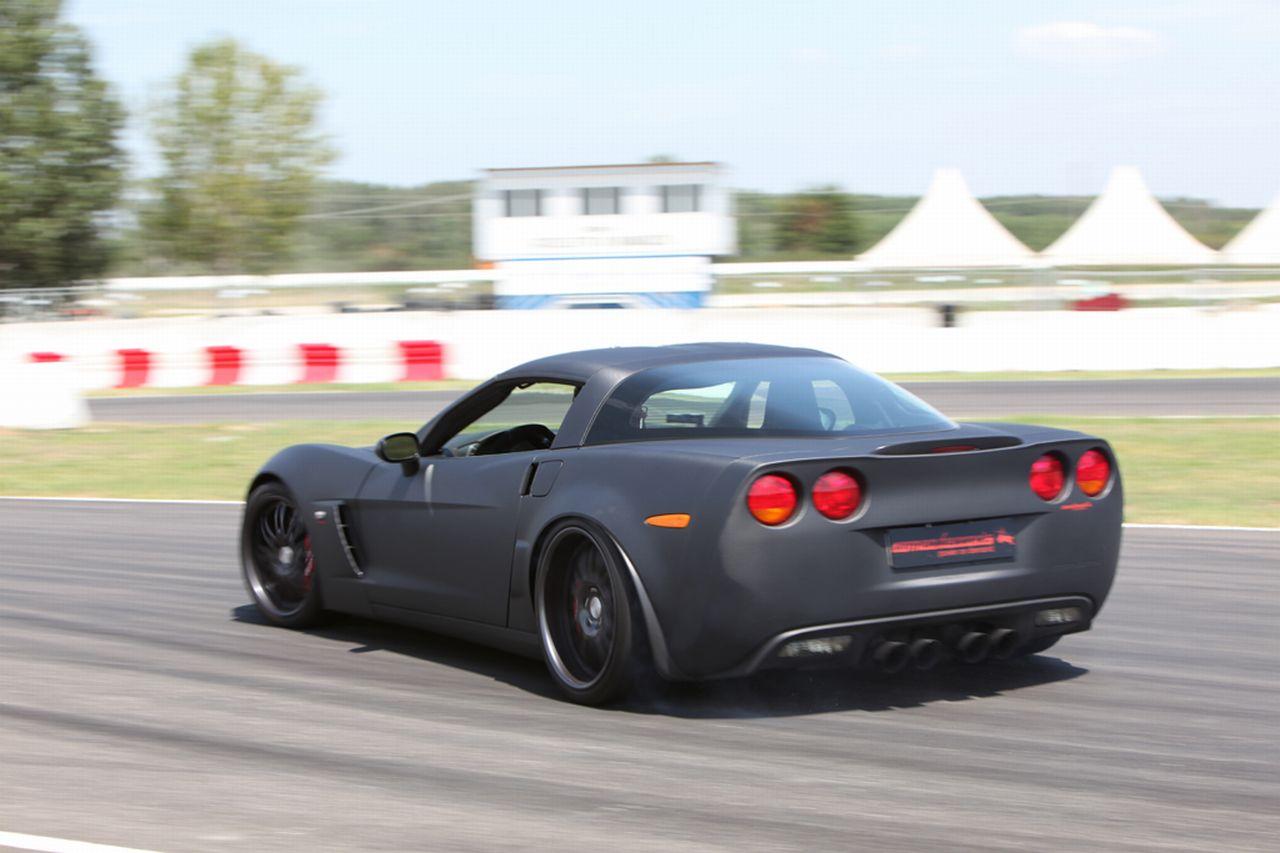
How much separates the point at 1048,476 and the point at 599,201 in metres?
28.6

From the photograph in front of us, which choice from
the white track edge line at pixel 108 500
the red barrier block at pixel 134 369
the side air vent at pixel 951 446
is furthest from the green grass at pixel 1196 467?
the red barrier block at pixel 134 369

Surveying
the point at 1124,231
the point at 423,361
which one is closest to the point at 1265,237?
the point at 1124,231

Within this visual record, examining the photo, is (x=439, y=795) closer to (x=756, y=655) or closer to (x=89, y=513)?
(x=756, y=655)

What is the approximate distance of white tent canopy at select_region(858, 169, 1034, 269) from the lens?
193 ft

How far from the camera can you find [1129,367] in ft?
80.5

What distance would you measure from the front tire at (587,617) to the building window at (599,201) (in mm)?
28385

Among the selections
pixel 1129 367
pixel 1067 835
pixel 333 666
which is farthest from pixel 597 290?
pixel 1067 835

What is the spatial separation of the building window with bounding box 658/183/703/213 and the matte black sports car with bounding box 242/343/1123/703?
27.1m

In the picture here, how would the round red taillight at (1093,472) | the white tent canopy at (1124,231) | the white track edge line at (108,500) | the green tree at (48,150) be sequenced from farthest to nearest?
the white tent canopy at (1124,231), the green tree at (48,150), the white track edge line at (108,500), the round red taillight at (1093,472)

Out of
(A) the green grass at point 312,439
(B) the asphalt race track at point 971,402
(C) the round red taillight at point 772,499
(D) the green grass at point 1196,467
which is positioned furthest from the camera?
(B) the asphalt race track at point 971,402

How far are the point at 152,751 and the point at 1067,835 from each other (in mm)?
2650

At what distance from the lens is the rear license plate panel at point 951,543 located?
186 inches

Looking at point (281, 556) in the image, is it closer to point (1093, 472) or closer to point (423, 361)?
point (1093, 472)

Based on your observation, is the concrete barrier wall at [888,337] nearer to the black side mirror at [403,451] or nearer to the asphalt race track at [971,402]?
the asphalt race track at [971,402]
